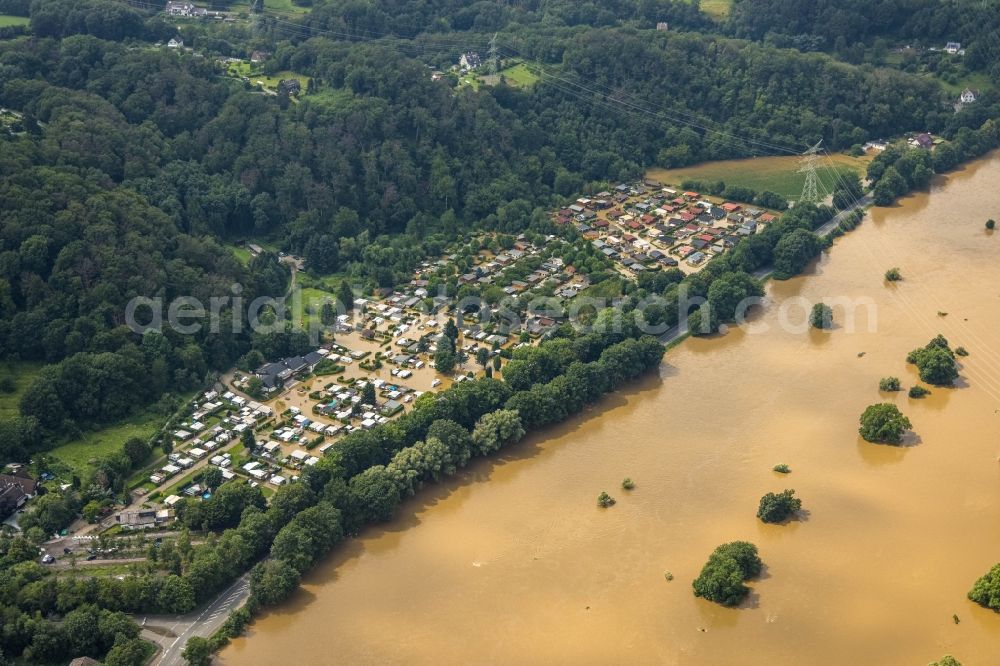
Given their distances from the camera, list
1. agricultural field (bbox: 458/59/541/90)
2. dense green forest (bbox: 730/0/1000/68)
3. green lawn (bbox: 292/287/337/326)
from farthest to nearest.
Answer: dense green forest (bbox: 730/0/1000/68), agricultural field (bbox: 458/59/541/90), green lawn (bbox: 292/287/337/326)

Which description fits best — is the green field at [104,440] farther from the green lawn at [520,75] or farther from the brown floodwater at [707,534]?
the green lawn at [520,75]

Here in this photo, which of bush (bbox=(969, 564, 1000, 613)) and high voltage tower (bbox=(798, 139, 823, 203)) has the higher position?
high voltage tower (bbox=(798, 139, 823, 203))

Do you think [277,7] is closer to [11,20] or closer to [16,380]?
[11,20]

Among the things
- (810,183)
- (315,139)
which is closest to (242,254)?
(315,139)

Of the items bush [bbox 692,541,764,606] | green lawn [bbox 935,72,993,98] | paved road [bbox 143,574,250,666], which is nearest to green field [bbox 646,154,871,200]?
green lawn [bbox 935,72,993,98]

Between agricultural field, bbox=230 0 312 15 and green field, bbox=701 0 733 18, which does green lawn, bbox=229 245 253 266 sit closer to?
agricultural field, bbox=230 0 312 15

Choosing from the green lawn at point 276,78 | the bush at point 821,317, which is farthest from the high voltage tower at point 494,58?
the bush at point 821,317

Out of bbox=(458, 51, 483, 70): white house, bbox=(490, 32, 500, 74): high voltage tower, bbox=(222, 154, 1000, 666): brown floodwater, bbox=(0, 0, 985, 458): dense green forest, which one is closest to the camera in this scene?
bbox=(222, 154, 1000, 666): brown floodwater
